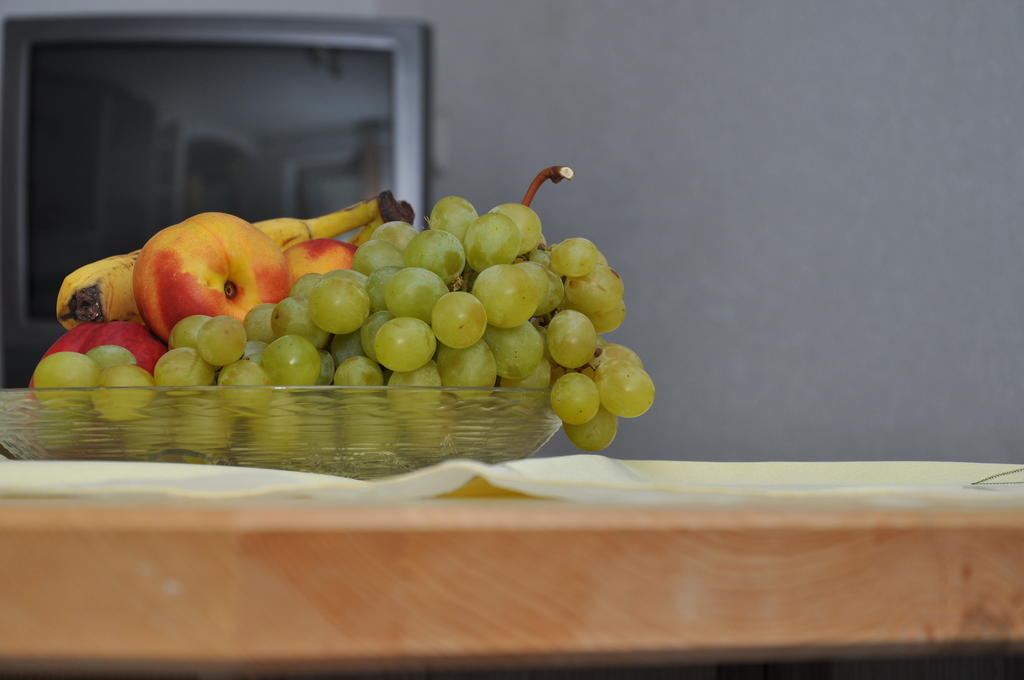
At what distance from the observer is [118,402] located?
38cm

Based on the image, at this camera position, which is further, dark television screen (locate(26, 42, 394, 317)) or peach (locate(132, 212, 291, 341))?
dark television screen (locate(26, 42, 394, 317))

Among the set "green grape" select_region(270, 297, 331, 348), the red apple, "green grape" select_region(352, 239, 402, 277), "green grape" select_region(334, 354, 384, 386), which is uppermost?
"green grape" select_region(352, 239, 402, 277)

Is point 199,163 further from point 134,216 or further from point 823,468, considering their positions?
point 823,468

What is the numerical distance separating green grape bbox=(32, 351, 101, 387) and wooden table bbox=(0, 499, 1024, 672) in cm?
27

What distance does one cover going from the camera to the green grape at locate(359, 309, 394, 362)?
458 mm

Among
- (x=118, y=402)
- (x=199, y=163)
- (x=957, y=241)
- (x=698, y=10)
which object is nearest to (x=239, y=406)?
(x=118, y=402)

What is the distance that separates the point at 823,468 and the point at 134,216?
190 cm

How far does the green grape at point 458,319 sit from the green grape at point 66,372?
6.6 inches

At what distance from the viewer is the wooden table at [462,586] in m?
0.19

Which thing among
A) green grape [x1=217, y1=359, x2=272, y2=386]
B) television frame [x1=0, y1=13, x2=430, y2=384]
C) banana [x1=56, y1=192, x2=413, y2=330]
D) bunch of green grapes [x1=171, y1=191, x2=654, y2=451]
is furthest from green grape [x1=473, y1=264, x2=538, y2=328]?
television frame [x1=0, y1=13, x2=430, y2=384]

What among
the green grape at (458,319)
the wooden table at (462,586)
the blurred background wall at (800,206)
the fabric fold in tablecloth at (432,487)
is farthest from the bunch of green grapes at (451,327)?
the blurred background wall at (800,206)

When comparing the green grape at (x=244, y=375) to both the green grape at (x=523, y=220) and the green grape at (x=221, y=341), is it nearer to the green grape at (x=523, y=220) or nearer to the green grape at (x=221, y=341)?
the green grape at (x=221, y=341)

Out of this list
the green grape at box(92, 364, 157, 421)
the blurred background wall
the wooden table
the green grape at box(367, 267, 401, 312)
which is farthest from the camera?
the blurred background wall

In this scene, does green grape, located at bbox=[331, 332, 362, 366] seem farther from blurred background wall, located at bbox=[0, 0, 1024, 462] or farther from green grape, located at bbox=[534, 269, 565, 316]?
blurred background wall, located at bbox=[0, 0, 1024, 462]
